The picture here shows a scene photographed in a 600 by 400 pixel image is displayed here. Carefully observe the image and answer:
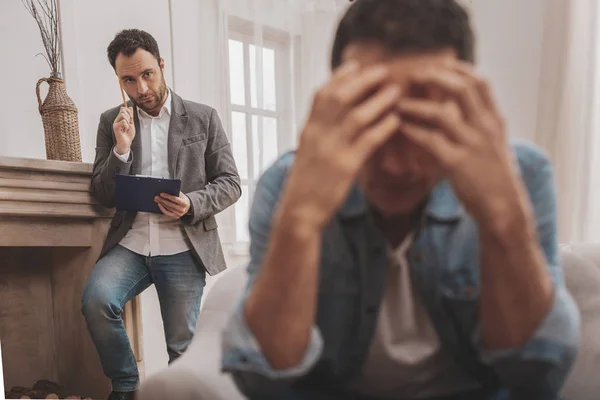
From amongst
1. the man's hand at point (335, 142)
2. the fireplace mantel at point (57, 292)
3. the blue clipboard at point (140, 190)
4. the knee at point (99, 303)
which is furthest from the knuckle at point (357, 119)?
the fireplace mantel at point (57, 292)

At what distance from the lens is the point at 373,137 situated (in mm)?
475

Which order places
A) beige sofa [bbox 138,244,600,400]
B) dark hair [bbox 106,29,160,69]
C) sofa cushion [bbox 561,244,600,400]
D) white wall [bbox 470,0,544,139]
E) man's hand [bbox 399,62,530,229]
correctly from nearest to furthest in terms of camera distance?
man's hand [bbox 399,62,530,229] < beige sofa [bbox 138,244,600,400] < sofa cushion [bbox 561,244,600,400] < dark hair [bbox 106,29,160,69] < white wall [bbox 470,0,544,139]

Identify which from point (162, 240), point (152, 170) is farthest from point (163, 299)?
point (152, 170)

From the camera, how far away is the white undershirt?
0.64m

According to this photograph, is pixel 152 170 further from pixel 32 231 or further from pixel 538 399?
pixel 538 399

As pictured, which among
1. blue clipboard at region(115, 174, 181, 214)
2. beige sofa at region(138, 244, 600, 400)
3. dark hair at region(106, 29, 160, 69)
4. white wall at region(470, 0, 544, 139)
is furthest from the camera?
white wall at region(470, 0, 544, 139)

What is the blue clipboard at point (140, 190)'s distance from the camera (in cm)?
167

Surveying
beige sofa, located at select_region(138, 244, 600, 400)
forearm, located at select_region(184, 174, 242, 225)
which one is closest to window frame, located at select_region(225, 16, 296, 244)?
forearm, located at select_region(184, 174, 242, 225)

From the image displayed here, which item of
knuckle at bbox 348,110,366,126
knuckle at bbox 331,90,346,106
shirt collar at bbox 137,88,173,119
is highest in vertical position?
shirt collar at bbox 137,88,173,119

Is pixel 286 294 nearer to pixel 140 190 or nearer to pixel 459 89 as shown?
pixel 459 89

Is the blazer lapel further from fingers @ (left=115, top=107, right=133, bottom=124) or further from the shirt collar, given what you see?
fingers @ (left=115, top=107, right=133, bottom=124)

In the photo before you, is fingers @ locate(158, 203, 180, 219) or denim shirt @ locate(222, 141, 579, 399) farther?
fingers @ locate(158, 203, 180, 219)

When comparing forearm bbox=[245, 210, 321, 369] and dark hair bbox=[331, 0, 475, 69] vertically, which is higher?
dark hair bbox=[331, 0, 475, 69]

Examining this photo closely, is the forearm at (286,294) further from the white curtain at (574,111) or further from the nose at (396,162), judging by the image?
the white curtain at (574,111)
